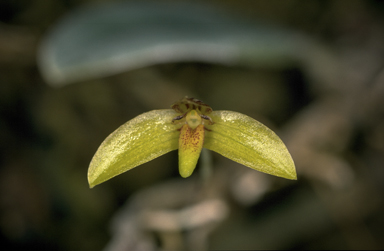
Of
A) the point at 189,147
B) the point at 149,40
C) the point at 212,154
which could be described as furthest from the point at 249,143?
the point at 212,154

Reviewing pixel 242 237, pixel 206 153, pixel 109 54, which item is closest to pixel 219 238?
pixel 242 237

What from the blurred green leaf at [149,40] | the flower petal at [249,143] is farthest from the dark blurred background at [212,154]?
the flower petal at [249,143]

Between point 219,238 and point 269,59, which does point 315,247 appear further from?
point 269,59

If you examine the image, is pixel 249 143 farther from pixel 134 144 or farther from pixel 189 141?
pixel 134 144

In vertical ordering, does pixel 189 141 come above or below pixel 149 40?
below

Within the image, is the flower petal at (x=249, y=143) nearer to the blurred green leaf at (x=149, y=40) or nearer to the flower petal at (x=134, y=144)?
the flower petal at (x=134, y=144)

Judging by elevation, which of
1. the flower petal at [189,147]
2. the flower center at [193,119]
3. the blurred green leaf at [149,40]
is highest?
the blurred green leaf at [149,40]

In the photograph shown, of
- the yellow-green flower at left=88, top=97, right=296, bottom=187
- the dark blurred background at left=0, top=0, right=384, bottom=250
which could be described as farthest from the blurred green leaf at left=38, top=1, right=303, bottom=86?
the yellow-green flower at left=88, top=97, right=296, bottom=187

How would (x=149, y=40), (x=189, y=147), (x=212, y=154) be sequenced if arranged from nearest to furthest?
(x=189, y=147), (x=149, y=40), (x=212, y=154)
